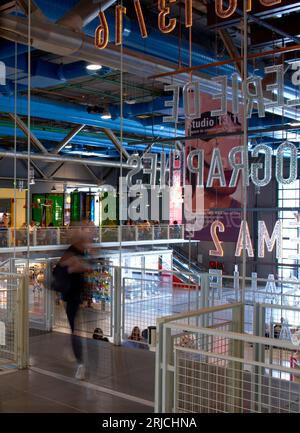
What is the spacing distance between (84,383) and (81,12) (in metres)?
4.64

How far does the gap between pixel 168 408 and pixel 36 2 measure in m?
5.57

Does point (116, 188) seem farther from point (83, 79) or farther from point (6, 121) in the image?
point (83, 79)

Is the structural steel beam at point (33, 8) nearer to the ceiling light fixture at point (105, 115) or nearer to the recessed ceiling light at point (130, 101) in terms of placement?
the ceiling light fixture at point (105, 115)

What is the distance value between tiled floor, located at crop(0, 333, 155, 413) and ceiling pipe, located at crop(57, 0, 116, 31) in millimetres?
4049

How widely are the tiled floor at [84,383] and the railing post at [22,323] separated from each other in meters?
0.17

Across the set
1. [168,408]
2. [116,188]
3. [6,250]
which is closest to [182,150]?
[168,408]

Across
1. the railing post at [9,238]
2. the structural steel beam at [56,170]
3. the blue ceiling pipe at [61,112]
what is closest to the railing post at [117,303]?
the blue ceiling pipe at [61,112]

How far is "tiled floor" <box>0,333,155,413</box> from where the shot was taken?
4.70 m

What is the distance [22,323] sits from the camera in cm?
586

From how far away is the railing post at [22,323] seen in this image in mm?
5828

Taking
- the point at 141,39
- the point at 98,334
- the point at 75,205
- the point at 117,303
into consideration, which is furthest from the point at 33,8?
the point at 75,205

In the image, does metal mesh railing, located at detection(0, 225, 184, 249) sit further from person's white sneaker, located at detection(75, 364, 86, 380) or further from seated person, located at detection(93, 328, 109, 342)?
person's white sneaker, located at detection(75, 364, 86, 380)

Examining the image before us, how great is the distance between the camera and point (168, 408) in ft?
11.9

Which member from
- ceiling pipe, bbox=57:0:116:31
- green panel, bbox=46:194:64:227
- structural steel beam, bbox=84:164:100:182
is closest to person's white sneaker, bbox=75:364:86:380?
ceiling pipe, bbox=57:0:116:31
